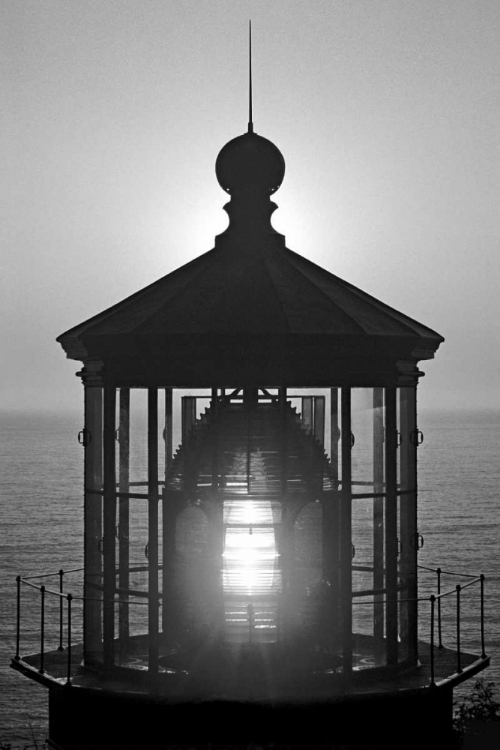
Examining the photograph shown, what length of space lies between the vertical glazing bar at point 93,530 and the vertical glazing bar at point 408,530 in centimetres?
251

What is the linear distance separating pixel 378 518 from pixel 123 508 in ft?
7.04

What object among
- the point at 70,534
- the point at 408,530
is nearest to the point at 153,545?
the point at 408,530

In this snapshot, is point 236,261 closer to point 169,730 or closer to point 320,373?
point 320,373

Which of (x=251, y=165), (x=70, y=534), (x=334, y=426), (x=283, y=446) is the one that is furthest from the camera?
(x=70, y=534)

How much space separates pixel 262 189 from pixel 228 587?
3.63 metres

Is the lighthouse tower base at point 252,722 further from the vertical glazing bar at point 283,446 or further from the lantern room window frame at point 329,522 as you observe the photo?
the vertical glazing bar at point 283,446

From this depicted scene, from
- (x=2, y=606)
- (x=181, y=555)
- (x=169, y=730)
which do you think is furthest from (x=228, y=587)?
(x=2, y=606)

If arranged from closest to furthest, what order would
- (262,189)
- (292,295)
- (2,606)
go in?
(292,295) → (262,189) → (2,606)

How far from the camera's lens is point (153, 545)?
983 centimetres

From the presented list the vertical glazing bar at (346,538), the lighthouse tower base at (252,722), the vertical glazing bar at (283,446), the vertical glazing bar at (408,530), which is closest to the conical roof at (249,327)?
the vertical glazing bar at (283,446)

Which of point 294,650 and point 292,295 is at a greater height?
point 292,295

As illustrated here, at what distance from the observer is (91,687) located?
9852 millimetres

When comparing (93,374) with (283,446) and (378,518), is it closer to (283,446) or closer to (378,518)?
(283,446)

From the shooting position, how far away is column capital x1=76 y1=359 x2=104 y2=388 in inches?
404
